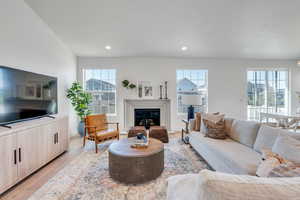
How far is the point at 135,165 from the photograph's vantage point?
6.77 feet

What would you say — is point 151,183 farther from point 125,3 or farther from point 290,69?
point 290,69

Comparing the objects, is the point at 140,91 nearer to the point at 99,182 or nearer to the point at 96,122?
the point at 96,122

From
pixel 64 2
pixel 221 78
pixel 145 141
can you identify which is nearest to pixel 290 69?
pixel 221 78

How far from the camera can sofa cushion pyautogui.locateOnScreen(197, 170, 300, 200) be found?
60cm

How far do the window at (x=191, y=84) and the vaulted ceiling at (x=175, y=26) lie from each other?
2.55ft

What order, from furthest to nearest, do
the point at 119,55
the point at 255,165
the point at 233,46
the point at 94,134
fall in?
the point at 119,55 → the point at 233,46 → the point at 94,134 → the point at 255,165

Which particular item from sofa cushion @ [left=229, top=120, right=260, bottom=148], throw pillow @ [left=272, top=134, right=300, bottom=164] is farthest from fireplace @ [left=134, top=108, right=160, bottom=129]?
throw pillow @ [left=272, top=134, right=300, bottom=164]

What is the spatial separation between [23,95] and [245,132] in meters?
3.89

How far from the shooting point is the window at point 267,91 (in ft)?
18.0

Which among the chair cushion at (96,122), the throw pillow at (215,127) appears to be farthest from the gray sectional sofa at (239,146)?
the chair cushion at (96,122)

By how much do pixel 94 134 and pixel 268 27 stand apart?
4.84 m

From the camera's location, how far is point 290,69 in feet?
17.7

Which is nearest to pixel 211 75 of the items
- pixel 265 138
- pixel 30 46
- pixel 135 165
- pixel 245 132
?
pixel 245 132

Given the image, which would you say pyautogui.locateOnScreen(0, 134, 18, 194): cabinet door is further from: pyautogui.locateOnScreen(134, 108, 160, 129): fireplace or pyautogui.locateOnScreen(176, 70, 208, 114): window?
pyautogui.locateOnScreen(176, 70, 208, 114): window
